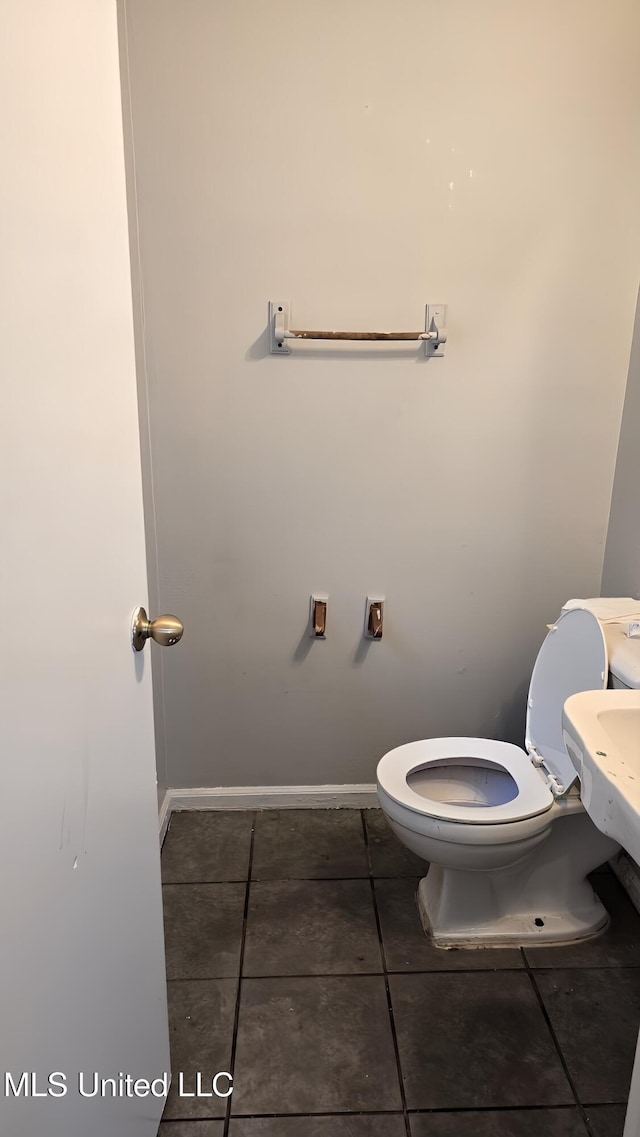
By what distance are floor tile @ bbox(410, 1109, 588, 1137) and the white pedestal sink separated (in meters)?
0.46

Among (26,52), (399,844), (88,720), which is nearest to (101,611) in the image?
(88,720)

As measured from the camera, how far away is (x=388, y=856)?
2035 millimetres

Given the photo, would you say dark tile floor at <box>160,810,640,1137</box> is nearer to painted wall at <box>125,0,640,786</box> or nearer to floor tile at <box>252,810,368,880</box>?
floor tile at <box>252,810,368,880</box>

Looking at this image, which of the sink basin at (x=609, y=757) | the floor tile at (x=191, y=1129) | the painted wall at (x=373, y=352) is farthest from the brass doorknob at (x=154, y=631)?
the painted wall at (x=373, y=352)

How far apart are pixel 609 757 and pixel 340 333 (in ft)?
4.35

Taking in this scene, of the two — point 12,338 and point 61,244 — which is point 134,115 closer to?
point 61,244

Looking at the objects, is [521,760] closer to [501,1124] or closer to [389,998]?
[389,998]

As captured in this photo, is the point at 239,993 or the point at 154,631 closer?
the point at 154,631

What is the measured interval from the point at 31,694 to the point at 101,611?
205 mm

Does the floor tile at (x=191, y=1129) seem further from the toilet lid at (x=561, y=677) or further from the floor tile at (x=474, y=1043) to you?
the toilet lid at (x=561, y=677)

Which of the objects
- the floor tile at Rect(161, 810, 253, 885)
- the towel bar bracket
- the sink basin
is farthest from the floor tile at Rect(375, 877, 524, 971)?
the towel bar bracket

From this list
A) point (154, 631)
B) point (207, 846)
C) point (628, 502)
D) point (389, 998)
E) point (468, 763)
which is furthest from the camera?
point (207, 846)

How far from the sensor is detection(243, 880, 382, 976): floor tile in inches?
65.3

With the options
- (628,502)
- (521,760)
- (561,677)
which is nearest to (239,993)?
(521,760)
